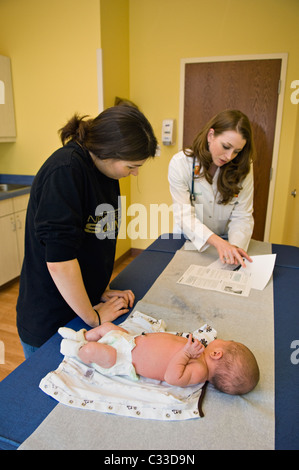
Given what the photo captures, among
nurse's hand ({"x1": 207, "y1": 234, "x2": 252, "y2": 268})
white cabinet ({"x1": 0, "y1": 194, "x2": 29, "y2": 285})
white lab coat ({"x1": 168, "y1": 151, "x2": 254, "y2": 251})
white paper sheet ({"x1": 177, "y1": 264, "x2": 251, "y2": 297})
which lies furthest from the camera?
white cabinet ({"x1": 0, "y1": 194, "x2": 29, "y2": 285})

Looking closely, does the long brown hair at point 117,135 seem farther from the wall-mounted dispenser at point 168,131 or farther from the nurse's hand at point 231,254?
the wall-mounted dispenser at point 168,131

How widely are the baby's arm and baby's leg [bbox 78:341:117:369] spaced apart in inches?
6.1

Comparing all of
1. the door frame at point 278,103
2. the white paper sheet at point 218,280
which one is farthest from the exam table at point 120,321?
the door frame at point 278,103

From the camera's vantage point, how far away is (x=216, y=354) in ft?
3.06

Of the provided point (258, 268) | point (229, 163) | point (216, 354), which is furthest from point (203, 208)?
point (216, 354)

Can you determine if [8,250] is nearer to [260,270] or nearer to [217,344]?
[260,270]

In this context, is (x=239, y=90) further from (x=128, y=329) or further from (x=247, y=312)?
(x=128, y=329)

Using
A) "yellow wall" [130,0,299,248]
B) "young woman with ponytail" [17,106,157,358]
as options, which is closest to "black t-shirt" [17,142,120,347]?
"young woman with ponytail" [17,106,157,358]

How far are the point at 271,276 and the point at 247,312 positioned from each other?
0.39m

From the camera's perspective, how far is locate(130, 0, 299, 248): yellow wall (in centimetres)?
290

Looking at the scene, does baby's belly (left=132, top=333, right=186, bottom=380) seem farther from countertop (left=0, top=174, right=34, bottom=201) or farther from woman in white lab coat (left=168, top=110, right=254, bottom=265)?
countertop (left=0, top=174, right=34, bottom=201)

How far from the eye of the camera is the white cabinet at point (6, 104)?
300 cm

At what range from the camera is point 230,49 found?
3.06 meters

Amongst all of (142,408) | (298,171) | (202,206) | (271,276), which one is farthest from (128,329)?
(298,171)
